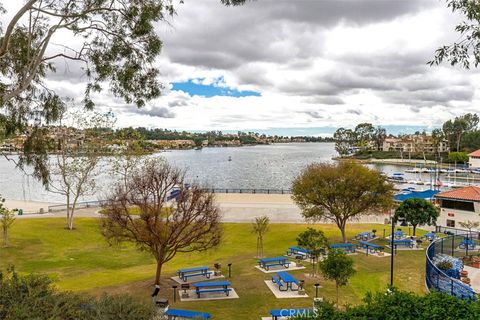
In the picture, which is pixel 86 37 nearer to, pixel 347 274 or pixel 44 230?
pixel 347 274

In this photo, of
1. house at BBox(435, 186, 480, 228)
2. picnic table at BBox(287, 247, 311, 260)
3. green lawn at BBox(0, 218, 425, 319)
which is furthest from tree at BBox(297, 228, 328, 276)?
house at BBox(435, 186, 480, 228)

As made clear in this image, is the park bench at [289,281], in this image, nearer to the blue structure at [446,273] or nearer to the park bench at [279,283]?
the park bench at [279,283]

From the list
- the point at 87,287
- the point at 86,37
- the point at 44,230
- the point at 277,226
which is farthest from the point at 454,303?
the point at 44,230

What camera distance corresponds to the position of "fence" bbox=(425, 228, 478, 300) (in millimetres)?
15024

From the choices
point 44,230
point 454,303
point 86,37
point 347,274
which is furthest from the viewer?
point 44,230

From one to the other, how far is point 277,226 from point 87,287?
68.6 feet

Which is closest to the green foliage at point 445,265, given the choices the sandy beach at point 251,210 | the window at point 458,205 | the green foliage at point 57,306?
the green foliage at point 57,306

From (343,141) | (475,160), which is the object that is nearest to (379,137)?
(343,141)

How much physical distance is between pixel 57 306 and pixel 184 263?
60.5 ft

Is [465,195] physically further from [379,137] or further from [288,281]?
[379,137]

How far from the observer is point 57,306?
9133 millimetres

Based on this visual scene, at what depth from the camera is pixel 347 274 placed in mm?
16375

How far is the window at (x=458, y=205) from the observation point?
127 ft

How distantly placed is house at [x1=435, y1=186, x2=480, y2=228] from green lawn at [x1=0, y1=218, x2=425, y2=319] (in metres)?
5.61
